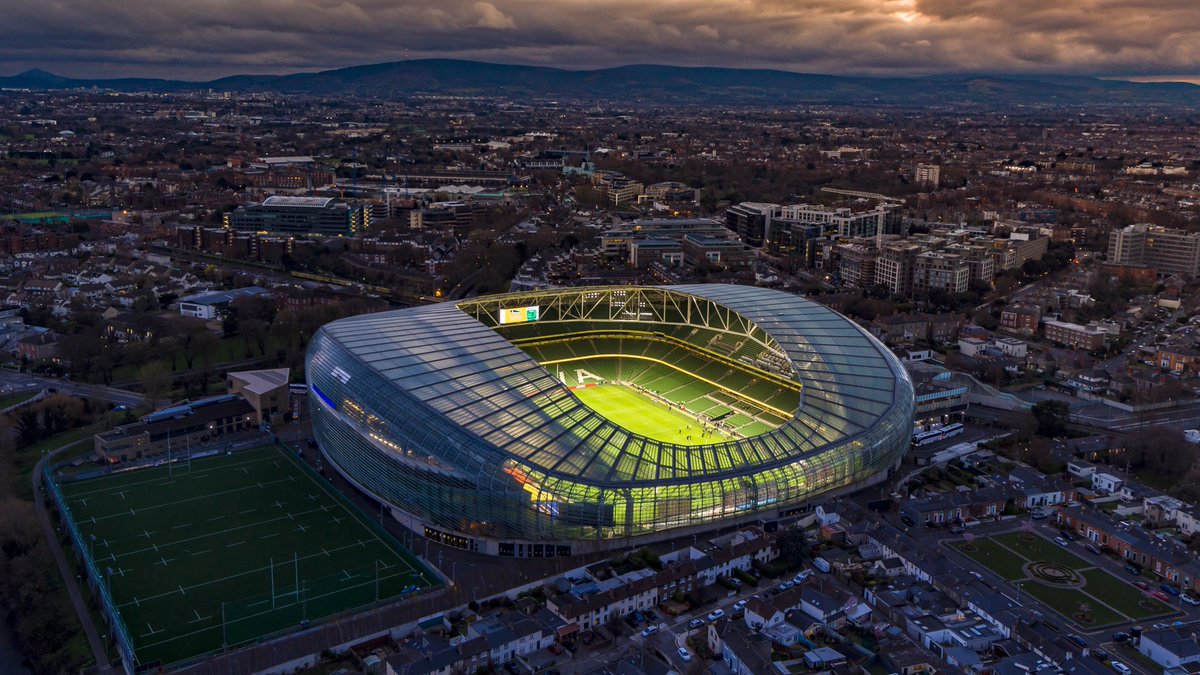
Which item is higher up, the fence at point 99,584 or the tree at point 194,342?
the tree at point 194,342

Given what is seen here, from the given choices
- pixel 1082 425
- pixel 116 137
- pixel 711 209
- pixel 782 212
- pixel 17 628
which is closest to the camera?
pixel 17 628

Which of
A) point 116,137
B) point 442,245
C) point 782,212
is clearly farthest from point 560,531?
point 116,137

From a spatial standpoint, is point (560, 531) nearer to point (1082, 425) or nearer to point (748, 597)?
point (748, 597)

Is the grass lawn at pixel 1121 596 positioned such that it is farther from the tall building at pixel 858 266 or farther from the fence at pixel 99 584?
the tall building at pixel 858 266

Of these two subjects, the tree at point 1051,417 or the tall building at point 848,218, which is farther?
the tall building at point 848,218

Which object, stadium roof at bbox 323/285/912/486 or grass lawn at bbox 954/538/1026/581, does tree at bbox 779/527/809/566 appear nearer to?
stadium roof at bbox 323/285/912/486

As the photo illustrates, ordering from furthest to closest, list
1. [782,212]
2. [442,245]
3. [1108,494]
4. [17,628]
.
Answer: [782,212] → [442,245] → [1108,494] → [17,628]

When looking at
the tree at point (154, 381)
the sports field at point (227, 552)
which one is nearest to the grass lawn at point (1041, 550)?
the sports field at point (227, 552)
